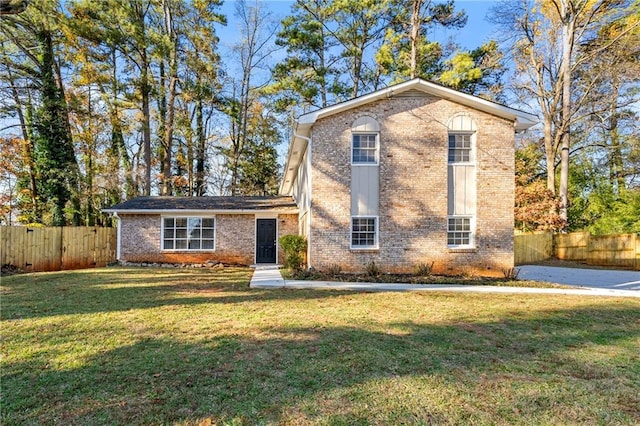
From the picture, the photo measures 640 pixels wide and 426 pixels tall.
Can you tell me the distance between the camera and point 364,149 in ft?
41.5

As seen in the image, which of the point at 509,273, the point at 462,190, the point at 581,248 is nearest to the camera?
the point at 509,273

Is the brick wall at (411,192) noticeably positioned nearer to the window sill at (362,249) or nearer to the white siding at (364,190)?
the window sill at (362,249)

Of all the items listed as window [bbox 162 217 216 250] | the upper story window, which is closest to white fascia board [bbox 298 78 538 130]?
the upper story window

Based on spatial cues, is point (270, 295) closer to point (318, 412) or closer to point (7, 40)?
point (318, 412)

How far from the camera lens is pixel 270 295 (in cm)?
875

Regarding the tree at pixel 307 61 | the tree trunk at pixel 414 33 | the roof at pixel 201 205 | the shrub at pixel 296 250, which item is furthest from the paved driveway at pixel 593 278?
the tree at pixel 307 61

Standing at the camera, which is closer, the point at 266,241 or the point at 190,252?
the point at 190,252

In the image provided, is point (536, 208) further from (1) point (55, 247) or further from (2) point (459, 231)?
(1) point (55, 247)

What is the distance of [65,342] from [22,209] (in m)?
23.9

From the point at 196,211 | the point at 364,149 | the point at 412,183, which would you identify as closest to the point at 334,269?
the point at 412,183

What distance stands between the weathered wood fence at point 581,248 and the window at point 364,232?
10.6m

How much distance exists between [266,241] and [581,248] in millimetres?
16767

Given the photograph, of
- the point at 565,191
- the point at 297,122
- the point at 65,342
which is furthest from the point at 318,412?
the point at 565,191

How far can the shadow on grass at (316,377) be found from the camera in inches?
125
